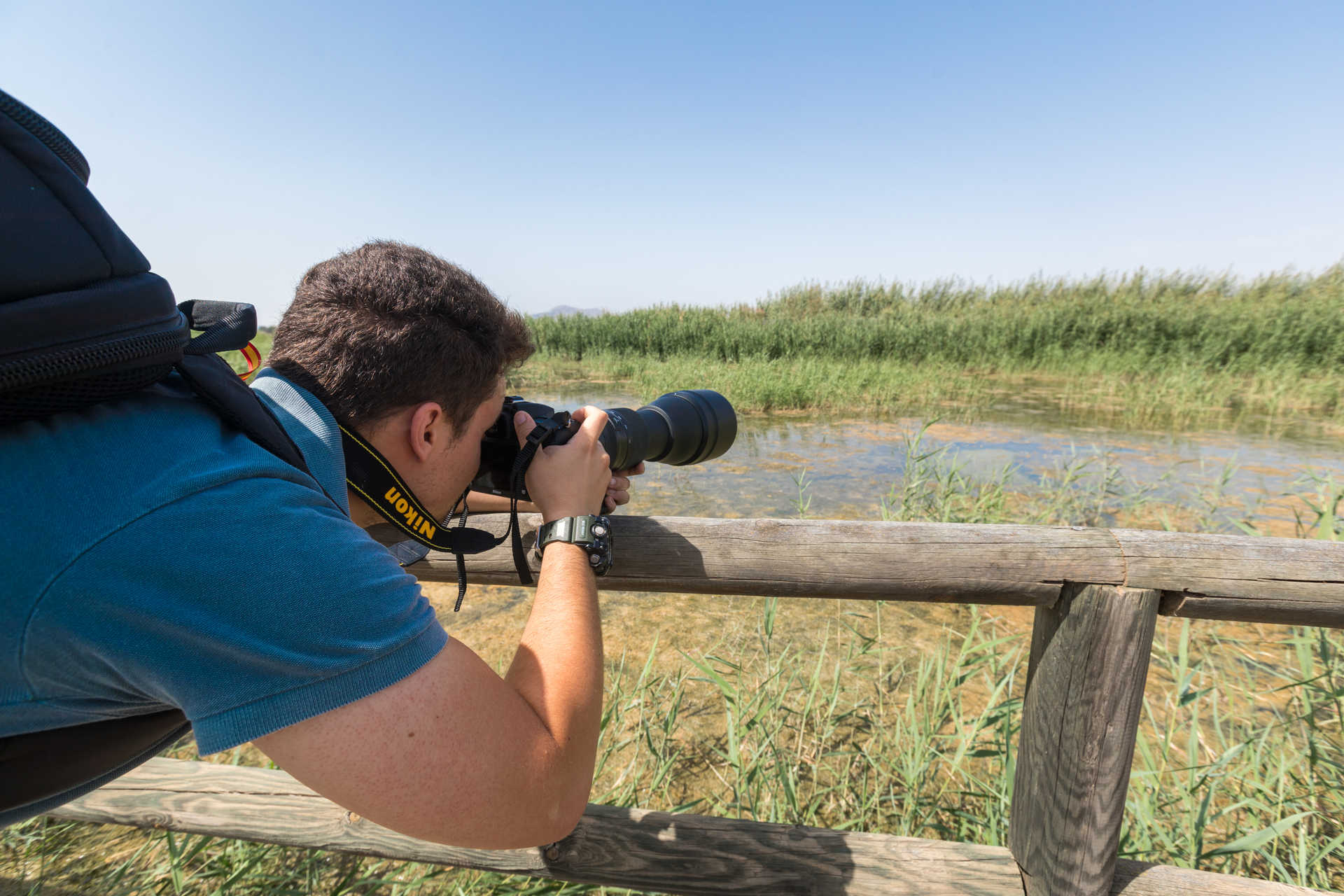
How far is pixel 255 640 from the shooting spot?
556mm

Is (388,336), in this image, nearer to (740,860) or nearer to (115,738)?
(115,738)

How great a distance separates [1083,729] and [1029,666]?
0.13 m

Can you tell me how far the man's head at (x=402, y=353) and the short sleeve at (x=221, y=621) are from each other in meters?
0.36

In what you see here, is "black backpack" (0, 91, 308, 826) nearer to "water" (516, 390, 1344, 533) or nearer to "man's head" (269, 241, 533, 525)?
"man's head" (269, 241, 533, 525)

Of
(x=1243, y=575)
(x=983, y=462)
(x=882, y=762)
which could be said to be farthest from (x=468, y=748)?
(x=983, y=462)

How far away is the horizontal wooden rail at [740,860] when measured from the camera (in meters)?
1.25

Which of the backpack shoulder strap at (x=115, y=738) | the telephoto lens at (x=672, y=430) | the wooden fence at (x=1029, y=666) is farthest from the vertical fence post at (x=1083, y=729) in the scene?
the backpack shoulder strap at (x=115, y=738)

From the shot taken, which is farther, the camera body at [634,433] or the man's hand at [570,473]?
the camera body at [634,433]

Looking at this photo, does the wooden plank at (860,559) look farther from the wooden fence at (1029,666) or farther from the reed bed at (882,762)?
the reed bed at (882,762)

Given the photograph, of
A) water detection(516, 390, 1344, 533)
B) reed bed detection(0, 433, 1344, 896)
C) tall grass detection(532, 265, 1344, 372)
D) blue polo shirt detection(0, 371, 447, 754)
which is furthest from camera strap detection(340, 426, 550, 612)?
tall grass detection(532, 265, 1344, 372)

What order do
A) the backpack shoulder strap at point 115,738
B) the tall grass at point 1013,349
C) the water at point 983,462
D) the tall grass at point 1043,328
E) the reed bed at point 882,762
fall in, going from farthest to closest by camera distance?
the tall grass at point 1043,328 < the tall grass at point 1013,349 < the water at point 983,462 < the reed bed at point 882,762 < the backpack shoulder strap at point 115,738

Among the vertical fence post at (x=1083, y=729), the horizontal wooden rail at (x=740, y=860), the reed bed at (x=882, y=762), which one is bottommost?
the reed bed at (x=882, y=762)

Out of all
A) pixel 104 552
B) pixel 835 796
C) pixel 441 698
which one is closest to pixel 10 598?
pixel 104 552

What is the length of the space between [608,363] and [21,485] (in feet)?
45.5
